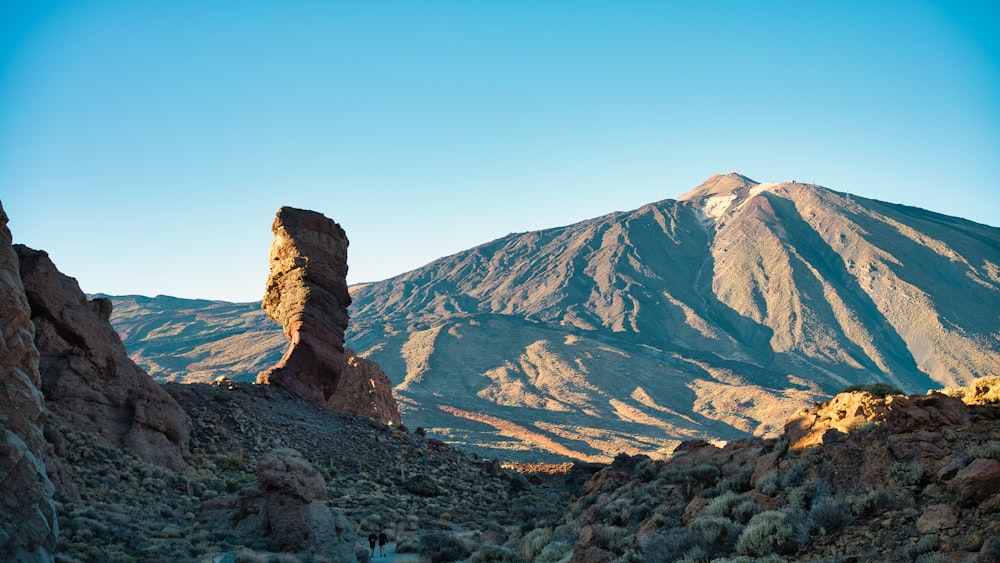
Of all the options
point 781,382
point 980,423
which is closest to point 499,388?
point 781,382

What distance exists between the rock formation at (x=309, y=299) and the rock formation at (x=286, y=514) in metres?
16.2

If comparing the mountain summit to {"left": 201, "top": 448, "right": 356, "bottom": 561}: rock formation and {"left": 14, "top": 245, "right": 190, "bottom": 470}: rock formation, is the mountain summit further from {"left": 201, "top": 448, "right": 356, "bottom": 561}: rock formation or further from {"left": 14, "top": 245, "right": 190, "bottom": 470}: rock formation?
{"left": 201, "top": 448, "right": 356, "bottom": 561}: rock formation

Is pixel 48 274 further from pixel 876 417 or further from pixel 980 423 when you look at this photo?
pixel 980 423

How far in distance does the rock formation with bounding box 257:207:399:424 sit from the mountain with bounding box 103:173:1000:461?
33703mm

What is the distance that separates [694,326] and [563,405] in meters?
64.9

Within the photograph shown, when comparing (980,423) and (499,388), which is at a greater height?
(980,423)

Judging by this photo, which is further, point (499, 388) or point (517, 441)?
point (499, 388)

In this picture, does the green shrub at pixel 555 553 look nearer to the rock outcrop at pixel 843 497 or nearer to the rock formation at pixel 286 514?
the rock outcrop at pixel 843 497

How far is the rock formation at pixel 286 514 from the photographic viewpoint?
59.1ft

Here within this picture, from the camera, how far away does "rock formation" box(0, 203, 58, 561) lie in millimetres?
11677

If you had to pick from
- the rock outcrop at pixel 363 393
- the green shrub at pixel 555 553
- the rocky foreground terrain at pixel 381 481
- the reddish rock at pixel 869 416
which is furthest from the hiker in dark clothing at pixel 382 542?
the rock outcrop at pixel 363 393

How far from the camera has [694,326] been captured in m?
157

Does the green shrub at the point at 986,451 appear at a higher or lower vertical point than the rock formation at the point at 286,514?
higher

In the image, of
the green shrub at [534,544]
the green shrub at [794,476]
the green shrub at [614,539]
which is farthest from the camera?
the green shrub at [534,544]
